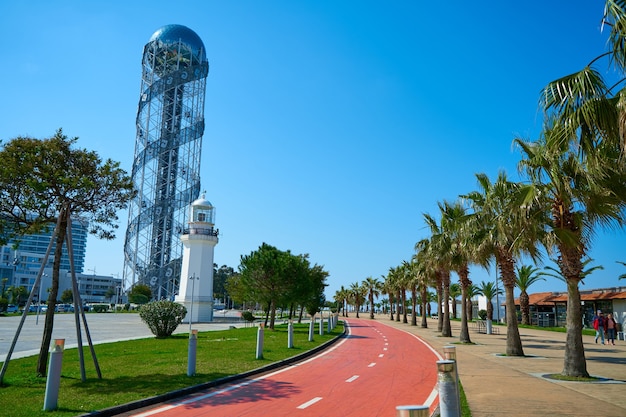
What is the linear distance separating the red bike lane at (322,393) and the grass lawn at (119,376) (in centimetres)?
98

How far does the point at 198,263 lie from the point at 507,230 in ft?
138

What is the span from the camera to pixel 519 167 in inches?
573

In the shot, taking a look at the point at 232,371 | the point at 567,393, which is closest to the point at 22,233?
the point at 232,371

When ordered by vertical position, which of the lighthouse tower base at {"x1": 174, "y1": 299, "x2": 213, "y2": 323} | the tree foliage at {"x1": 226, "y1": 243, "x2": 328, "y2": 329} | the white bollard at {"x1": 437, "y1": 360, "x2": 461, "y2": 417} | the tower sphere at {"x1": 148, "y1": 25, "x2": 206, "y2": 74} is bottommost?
the lighthouse tower base at {"x1": 174, "y1": 299, "x2": 213, "y2": 323}

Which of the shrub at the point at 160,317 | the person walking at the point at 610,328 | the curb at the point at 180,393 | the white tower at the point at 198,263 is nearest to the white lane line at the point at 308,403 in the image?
the curb at the point at 180,393

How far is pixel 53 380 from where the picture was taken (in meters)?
8.67

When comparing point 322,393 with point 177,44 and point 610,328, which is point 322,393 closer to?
point 610,328

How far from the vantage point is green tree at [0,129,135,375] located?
12609 mm

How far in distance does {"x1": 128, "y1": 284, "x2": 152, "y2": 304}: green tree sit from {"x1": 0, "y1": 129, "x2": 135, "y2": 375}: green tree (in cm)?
6738

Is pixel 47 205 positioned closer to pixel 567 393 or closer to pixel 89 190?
pixel 89 190

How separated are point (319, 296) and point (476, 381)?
144ft

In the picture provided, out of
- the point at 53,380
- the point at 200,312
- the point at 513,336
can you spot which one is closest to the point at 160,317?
the point at 513,336

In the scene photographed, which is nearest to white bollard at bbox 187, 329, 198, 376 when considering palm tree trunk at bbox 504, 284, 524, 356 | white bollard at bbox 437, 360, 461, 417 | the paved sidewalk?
the paved sidewalk

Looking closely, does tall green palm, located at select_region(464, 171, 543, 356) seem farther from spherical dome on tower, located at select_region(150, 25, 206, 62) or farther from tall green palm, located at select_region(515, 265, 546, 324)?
spherical dome on tower, located at select_region(150, 25, 206, 62)
